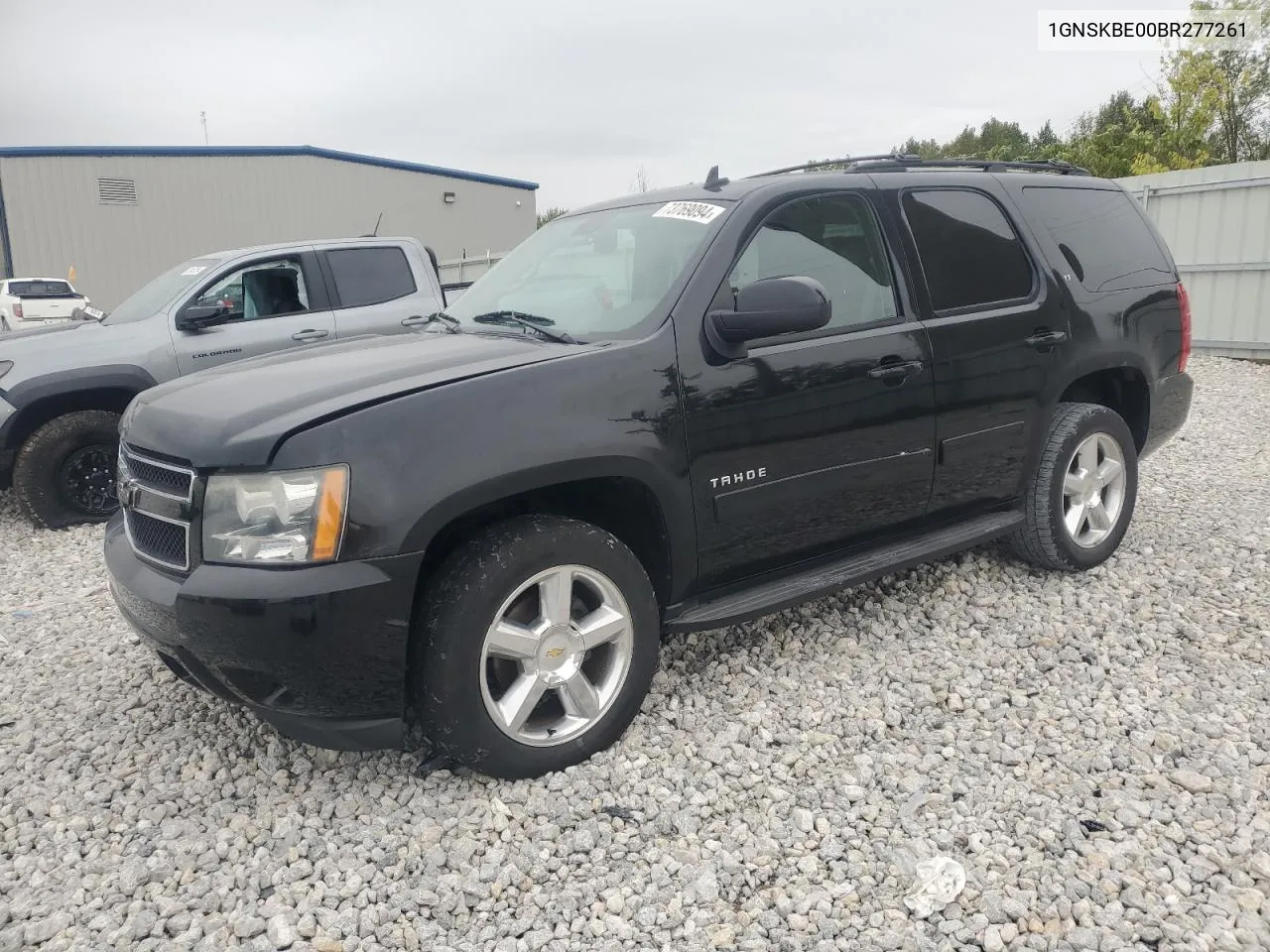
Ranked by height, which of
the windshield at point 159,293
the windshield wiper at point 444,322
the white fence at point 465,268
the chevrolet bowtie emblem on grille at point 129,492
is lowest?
the chevrolet bowtie emblem on grille at point 129,492

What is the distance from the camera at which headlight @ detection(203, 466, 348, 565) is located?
2.45 meters

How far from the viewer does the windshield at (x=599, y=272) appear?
10.5 ft

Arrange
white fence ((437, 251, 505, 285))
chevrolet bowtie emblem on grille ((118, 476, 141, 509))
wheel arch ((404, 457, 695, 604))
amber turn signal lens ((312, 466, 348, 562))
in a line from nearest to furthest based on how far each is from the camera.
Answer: amber turn signal lens ((312, 466, 348, 562))
wheel arch ((404, 457, 695, 604))
chevrolet bowtie emblem on grille ((118, 476, 141, 509))
white fence ((437, 251, 505, 285))

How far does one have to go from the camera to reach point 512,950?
228cm

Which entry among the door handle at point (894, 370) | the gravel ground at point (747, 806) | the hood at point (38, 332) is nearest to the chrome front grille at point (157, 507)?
the gravel ground at point (747, 806)

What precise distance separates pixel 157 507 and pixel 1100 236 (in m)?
4.09

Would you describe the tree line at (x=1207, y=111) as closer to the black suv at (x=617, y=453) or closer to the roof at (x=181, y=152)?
the roof at (x=181, y=152)

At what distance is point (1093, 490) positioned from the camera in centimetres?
441

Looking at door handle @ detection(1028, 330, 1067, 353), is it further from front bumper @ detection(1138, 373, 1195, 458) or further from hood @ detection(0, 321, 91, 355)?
hood @ detection(0, 321, 91, 355)

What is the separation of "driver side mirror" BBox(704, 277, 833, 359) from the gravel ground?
4.32 ft

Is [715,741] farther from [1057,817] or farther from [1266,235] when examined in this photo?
[1266,235]

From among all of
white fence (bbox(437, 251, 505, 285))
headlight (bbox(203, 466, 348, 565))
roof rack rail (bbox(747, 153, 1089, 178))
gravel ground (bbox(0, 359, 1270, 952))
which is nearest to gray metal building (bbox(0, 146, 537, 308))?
white fence (bbox(437, 251, 505, 285))

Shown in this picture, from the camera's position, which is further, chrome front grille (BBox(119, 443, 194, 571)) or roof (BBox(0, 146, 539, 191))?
roof (BBox(0, 146, 539, 191))

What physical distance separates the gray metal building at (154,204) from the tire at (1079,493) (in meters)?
22.1
